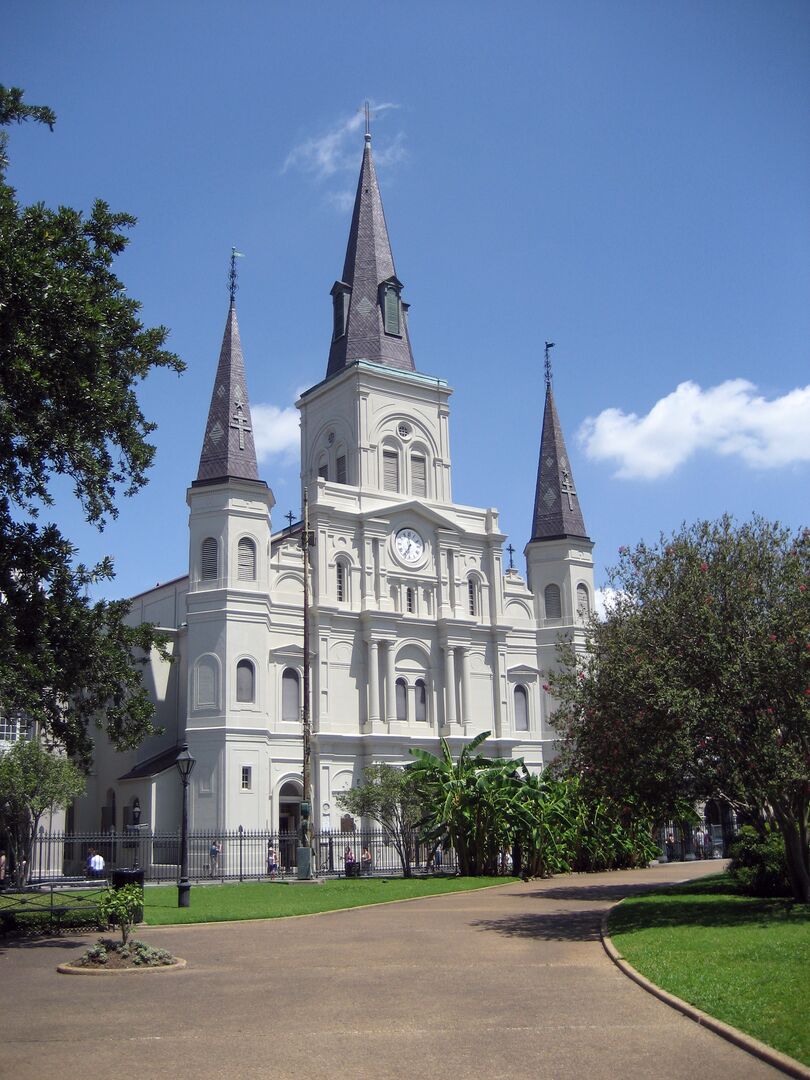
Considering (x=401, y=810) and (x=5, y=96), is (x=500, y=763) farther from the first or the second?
(x=5, y=96)

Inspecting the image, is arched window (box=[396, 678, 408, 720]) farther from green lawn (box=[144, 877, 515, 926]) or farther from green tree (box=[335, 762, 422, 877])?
green lawn (box=[144, 877, 515, 926])

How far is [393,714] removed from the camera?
173ft

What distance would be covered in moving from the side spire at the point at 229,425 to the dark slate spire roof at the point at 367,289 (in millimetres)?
7160

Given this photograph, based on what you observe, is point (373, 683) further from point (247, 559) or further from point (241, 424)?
point (241, 424)

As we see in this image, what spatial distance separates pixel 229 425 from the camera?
5188 centimetres

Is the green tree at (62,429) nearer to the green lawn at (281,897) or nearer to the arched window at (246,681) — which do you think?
the green lawn at (281,897)

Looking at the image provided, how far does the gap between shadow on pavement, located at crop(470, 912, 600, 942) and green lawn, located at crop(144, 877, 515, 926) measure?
4814 millimetres

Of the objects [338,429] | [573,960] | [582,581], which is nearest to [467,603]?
[582,581]

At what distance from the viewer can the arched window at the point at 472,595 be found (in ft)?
190

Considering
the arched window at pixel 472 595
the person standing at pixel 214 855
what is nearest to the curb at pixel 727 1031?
the person standing at pixel 214 855

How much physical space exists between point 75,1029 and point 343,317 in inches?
2115

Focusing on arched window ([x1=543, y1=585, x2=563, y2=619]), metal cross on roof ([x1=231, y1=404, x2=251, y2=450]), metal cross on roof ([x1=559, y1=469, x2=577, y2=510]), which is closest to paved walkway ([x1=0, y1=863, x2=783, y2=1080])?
metal cross on roof ([x1=231, y1=404, x2=251, y2=450])

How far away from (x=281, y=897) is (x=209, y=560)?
24.7 metres

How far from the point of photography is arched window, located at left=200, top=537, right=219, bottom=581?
49781 millimetres
